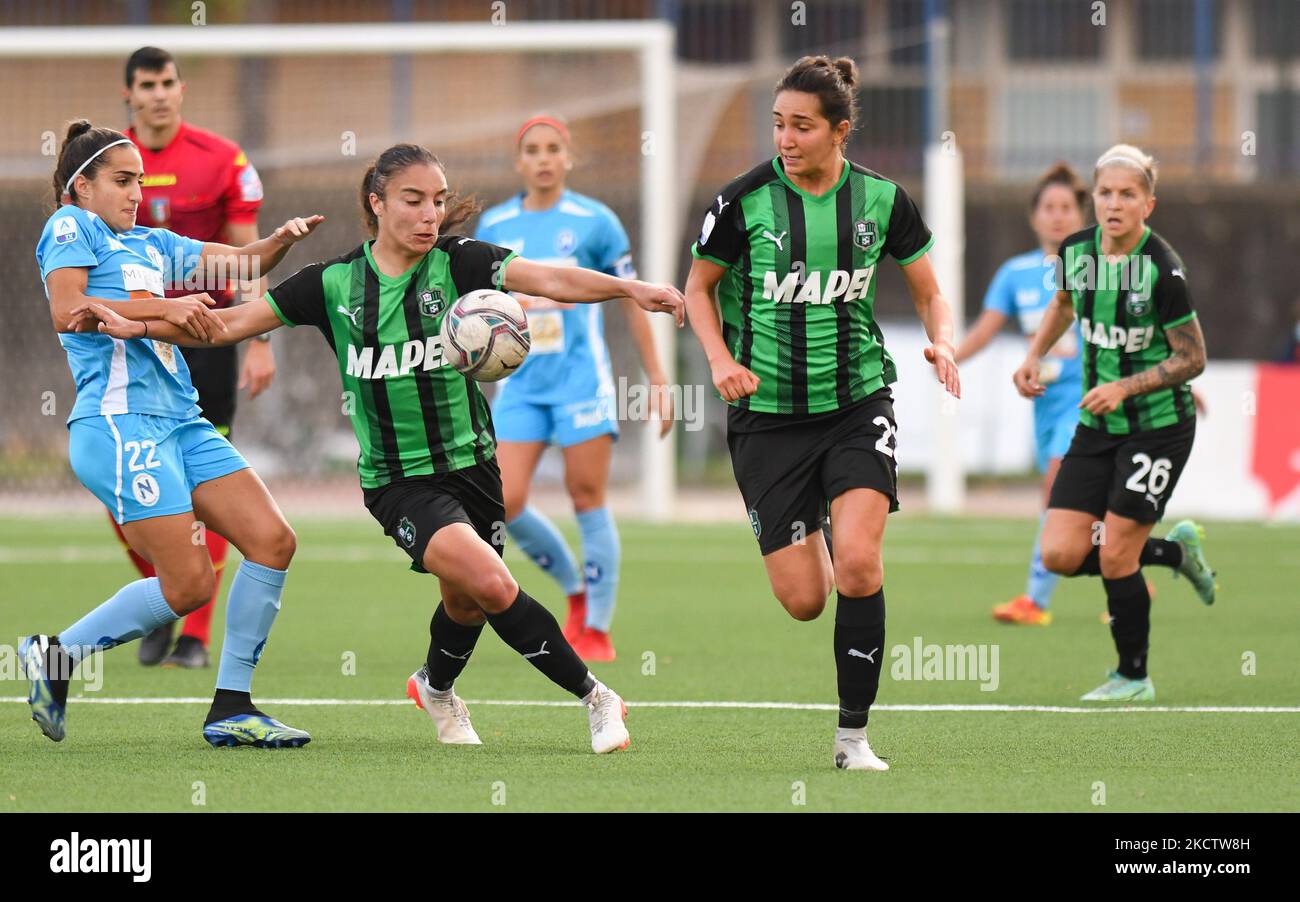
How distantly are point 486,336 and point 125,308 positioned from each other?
45.9 inches

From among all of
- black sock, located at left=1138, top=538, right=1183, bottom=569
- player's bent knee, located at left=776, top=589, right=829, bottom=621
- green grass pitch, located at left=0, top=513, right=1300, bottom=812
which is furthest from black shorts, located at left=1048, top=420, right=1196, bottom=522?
player's bent knee, located at left=776, top=589, right=829, bottom=621

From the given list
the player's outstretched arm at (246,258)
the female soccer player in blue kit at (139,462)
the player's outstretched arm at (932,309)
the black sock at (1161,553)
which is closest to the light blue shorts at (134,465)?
the female soccer player in blue kit at (139,462)

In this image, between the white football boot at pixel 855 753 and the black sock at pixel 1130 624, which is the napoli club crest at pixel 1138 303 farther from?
the white football boot at pixel 855 753

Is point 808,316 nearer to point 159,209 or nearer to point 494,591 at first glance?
point 494,591

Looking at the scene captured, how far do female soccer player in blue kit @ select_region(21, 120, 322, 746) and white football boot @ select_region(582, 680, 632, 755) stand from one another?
→ 91 cm

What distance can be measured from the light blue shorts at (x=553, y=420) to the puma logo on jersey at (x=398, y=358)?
2701mm

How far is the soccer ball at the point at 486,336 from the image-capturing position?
17.6ft

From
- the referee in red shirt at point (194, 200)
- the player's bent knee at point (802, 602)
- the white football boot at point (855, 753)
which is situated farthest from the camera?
the referee in red shirt at point (194, 200)

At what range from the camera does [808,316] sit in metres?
5.62

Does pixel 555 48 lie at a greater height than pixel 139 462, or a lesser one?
greater

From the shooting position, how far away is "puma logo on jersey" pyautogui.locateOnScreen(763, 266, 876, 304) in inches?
220

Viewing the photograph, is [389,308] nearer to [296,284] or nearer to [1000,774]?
[296,284]

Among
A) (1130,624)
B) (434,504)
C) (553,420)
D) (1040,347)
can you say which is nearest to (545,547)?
(553,420)

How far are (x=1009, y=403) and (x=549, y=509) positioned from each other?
16.1 feet
